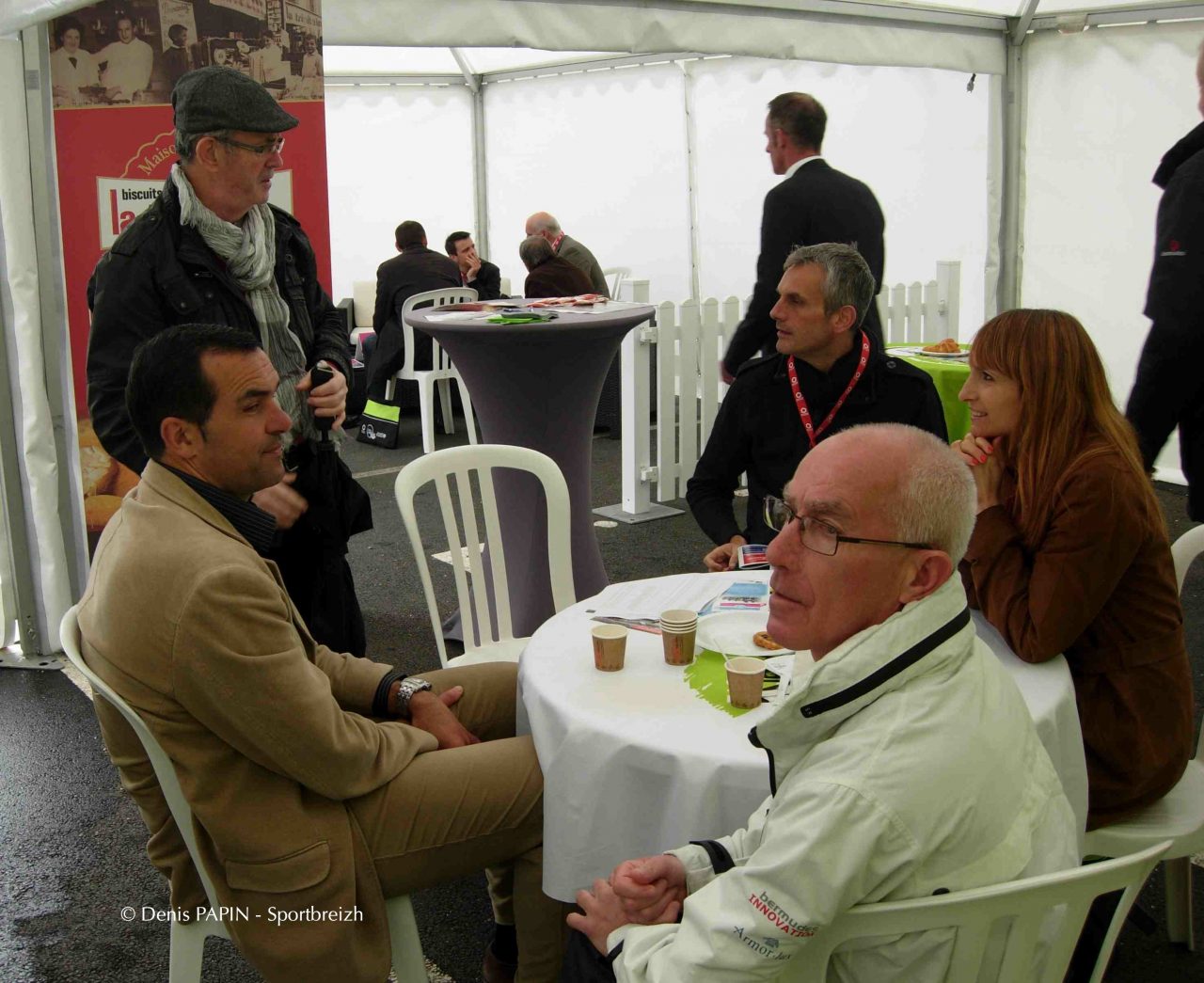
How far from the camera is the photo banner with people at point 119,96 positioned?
11.5 ft

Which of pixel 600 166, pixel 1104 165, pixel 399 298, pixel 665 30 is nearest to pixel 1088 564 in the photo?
pixel 665 30

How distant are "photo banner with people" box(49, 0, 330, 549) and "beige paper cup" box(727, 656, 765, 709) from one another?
8.40ft

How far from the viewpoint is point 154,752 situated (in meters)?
1.69

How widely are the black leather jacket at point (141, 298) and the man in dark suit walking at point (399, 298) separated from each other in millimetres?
4569

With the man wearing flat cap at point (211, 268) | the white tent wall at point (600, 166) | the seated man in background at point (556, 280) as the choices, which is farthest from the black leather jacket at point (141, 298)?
the white tent wall at point (600, 166)

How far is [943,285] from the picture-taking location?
269 inches

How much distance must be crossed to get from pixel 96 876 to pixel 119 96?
2.30m

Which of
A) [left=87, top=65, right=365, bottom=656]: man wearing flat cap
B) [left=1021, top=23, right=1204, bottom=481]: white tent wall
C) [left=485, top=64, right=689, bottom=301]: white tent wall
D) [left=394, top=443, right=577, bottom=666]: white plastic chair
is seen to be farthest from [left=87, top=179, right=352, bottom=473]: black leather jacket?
[left=485, top=64, right=689, bottom=301]: white tent wall

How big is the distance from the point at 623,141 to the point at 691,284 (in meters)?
1.26

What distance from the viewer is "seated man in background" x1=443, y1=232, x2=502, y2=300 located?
27.0ft

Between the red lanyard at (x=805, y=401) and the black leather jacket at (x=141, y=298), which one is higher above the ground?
the black leather jacket at (x=141, y=298)

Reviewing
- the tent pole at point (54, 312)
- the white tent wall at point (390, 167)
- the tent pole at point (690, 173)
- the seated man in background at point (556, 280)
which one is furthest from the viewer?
the white tent wall at point (390, 167)

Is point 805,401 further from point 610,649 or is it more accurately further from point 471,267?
point 471,267

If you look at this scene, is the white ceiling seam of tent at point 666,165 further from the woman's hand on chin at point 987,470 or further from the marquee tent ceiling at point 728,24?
the woman's hand on chin at point 987,470
